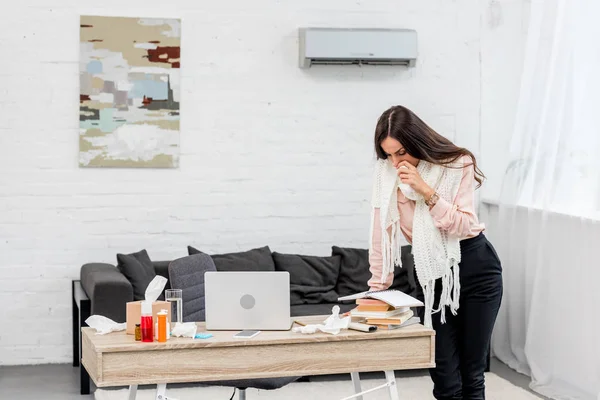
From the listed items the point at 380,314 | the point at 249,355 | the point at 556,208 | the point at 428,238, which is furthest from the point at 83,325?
the point at 556,208

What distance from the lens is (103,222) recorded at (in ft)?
19.0

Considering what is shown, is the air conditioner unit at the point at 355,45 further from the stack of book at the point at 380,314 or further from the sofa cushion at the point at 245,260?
the stack of book at the point at 380,314

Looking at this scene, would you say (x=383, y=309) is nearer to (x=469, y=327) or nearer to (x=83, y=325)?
(x=469, y=327)

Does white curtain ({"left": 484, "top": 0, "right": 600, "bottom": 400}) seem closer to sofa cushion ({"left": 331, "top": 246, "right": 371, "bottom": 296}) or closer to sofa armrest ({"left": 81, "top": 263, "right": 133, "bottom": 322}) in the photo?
sofa cushion ({"left": 331, "top": 246, "right": 371, "bottom": 296})

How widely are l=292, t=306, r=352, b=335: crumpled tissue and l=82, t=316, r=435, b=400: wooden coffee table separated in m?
0.02

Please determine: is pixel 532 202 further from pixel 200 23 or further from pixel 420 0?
pixel 200 23

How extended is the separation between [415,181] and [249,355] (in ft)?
2.92

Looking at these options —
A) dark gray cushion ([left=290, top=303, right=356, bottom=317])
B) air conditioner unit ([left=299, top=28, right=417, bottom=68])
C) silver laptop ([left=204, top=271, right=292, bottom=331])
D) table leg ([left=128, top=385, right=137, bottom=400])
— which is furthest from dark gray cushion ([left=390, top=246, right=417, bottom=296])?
table leg ([left=128, top=385, right=137, bottom=400])

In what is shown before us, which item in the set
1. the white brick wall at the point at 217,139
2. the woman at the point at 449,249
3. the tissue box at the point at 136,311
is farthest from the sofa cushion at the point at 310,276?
the tissue box at the point at 136,311

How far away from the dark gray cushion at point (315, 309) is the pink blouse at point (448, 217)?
70.8 inches

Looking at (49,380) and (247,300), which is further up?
(247,300)

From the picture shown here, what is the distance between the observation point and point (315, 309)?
5465 millimetres

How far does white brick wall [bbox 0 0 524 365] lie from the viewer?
223 inches

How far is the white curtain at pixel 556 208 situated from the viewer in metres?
4.84
